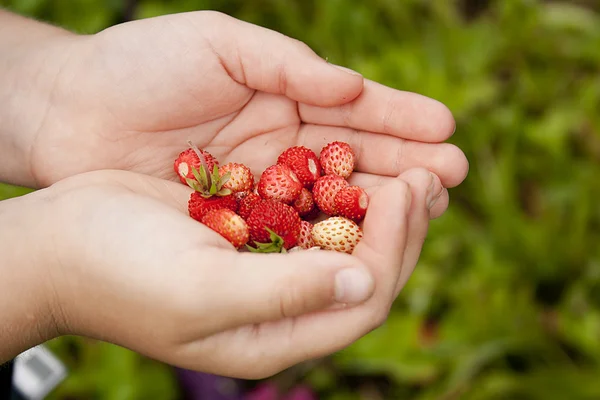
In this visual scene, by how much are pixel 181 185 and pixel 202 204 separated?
19cm

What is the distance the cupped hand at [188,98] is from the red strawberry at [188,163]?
0.25 feet

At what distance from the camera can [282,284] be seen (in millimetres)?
1319

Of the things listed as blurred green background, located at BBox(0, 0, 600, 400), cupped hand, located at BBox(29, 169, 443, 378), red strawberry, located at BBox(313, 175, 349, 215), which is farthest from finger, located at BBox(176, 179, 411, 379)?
blurred green background, located at BBox(0, 0, 600, 400)

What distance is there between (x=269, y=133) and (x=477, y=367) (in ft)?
3.74

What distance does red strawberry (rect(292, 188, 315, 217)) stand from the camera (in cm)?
190

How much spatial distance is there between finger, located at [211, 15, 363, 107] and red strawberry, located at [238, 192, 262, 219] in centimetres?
31

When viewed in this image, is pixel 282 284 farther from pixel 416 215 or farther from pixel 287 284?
pixel 416 215

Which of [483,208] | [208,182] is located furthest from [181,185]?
[483,208]

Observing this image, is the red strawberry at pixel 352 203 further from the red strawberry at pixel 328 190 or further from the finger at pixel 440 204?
the finger at pixel 440 204

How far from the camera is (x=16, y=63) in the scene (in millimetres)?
2023

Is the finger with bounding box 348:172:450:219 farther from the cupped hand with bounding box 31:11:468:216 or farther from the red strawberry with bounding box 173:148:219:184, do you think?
the red strawberry with bounding box 173:148:219:184

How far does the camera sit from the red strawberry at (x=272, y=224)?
1694mm

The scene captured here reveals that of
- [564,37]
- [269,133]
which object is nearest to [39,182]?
[269,133]

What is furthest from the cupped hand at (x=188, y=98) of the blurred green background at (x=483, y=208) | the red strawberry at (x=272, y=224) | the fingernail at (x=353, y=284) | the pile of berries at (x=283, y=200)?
the blurred green background at (x=483, y=208)
